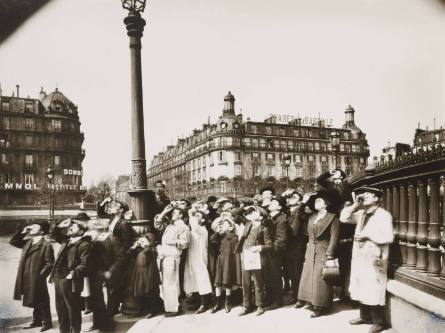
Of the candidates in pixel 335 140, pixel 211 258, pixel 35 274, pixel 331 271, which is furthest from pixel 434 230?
pixel 335 140

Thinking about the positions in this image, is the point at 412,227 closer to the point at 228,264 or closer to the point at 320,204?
the point at 320,204

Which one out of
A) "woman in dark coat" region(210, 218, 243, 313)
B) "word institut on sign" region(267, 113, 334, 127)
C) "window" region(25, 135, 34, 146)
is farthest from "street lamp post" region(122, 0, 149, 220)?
"word institut on sign" region(267, 113, 334, 127)

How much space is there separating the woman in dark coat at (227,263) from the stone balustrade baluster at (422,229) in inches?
83.2

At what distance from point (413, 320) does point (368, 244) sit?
0.72 meters

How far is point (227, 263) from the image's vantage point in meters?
4.46

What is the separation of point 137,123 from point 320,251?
8.79 ft

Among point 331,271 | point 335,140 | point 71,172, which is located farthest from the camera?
point 335,140

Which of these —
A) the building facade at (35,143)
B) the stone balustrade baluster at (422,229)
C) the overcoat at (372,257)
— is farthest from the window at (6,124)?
the stone balustrade baluster at (422,229)

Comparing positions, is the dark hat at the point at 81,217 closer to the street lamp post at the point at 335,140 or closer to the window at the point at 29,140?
the window at the point at 29,140

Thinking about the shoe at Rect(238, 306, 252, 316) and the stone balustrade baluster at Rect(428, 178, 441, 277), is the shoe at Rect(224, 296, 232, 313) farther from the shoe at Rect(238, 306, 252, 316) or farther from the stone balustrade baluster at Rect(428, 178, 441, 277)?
the stone balustrade baluster at Rect(428, 178, 441, 277)

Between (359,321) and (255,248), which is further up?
(255,248)

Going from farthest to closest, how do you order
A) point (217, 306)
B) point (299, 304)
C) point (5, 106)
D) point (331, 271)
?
point (217, 306) < point (299, 304) < point (5, 106) < point (331, 271)

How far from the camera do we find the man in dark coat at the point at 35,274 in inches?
154

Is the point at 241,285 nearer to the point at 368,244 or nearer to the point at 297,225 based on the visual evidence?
the point at 297,225
